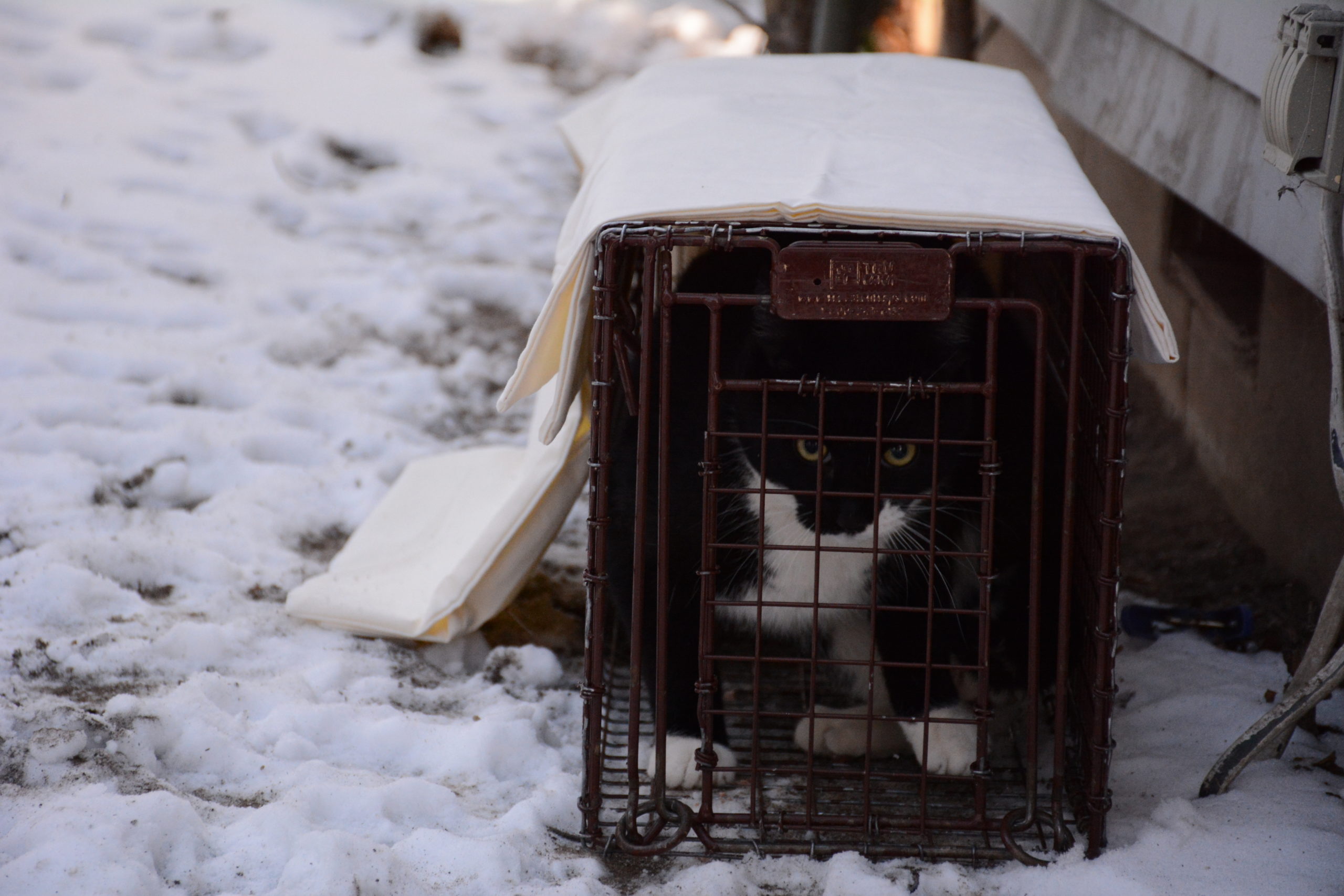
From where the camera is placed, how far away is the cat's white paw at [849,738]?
177 centimetres

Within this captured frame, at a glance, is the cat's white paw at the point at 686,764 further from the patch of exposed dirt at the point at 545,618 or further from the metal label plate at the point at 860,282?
the metal label plate at the point at 860,282

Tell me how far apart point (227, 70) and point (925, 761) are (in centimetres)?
424

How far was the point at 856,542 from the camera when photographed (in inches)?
63.8

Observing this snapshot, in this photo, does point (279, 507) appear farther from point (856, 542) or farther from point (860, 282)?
point (860, 282)

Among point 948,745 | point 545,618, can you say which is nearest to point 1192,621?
point 948,745

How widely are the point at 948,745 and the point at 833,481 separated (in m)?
0.44

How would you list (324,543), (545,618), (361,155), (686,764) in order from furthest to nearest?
1. (361,155)
2. (324,543)
3. (545,618)
4. (686,764)

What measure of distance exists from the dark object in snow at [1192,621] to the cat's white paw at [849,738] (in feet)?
1.91

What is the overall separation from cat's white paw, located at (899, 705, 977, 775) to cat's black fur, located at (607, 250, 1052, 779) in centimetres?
2

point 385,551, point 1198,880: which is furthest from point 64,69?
point 1198,880

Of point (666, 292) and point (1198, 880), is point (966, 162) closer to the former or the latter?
point (666, 292)

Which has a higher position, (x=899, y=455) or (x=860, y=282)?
(x=860, y=282)

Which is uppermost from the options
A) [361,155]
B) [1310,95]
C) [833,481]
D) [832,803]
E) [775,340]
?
[1310,95]

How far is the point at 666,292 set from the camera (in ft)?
4.56
